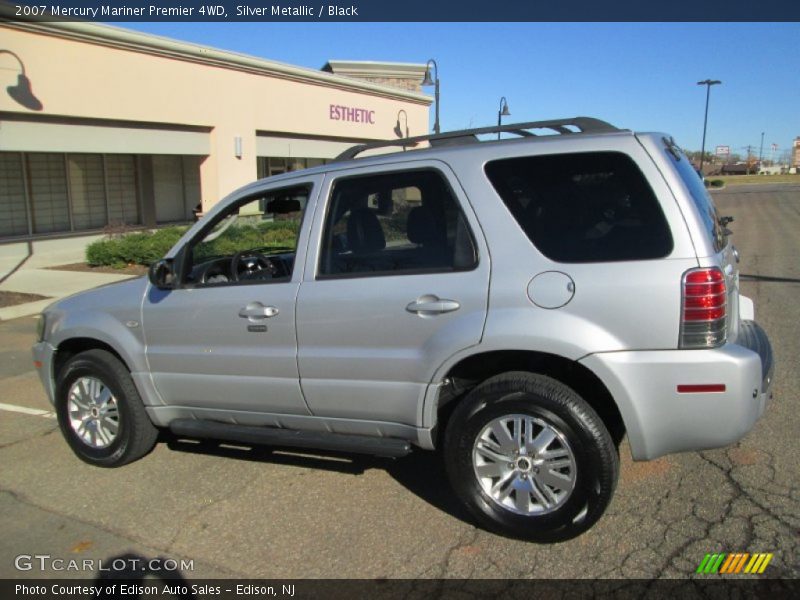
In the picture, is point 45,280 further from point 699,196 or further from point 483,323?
point 699,196

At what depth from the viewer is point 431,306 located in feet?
11.0

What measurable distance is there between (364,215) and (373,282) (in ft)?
1.61

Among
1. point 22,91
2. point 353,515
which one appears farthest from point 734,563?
point 22,91

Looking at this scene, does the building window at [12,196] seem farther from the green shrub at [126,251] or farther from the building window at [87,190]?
the green shrub at [126,251]

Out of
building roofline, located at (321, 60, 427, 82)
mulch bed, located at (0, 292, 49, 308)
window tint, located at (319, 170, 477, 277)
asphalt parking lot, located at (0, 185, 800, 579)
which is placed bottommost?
asphalt parking lot, located at (0, 185, 800, 579)

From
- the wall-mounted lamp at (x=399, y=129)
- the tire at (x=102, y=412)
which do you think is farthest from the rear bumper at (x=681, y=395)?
the wall-mounted lamp at (x=399, y=129)

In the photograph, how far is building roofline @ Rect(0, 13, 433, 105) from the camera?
44.8 feet

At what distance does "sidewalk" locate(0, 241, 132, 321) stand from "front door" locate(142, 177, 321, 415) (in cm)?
632

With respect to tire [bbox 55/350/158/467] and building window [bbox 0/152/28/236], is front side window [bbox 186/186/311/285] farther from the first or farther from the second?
building window [bbox 0/152/28/236]

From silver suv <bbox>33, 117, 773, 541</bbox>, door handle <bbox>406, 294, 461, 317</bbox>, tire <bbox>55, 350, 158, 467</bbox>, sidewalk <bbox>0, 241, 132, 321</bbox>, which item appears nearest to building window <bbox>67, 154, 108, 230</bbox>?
sidewalk <bbox>0, 241, 132, 321</bbox>

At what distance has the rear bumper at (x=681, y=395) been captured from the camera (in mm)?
2947

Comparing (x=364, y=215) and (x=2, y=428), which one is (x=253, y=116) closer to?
(x=2, y=428)

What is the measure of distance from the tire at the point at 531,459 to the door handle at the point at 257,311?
1195 millimetres

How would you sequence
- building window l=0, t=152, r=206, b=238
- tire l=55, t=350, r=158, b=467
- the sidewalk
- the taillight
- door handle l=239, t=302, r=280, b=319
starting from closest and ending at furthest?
the taillight < door handle l=239, t=302, r=280, b=319 < tire l=55, t=350, r=158, b=467 < the sidewalk < building window l=0, t=152, r=206, b=238
